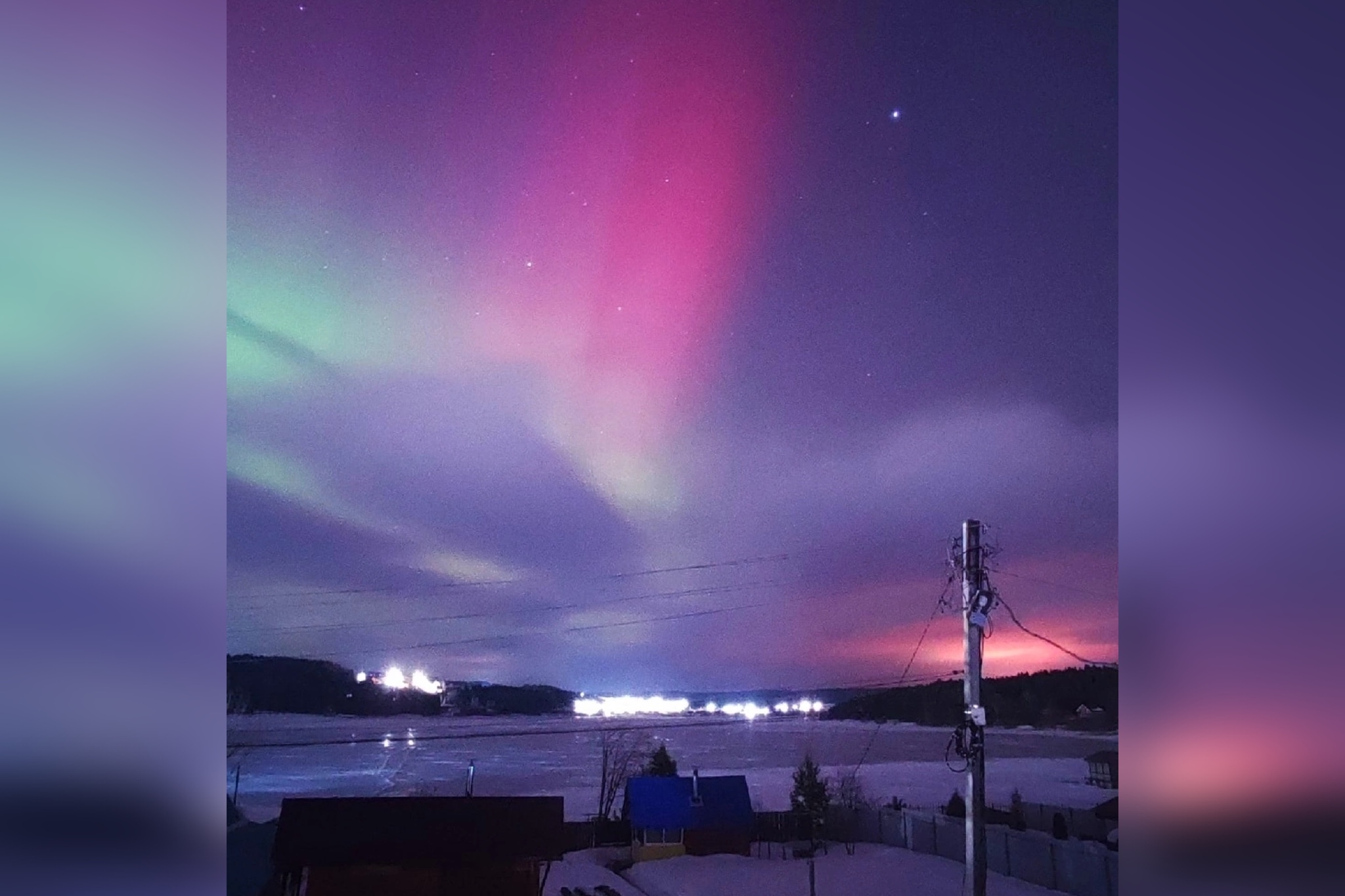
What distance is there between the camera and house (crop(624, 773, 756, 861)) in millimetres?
7613

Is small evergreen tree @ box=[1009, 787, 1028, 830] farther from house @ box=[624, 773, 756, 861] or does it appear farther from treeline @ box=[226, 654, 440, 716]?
treeline @ box=[226, 654, 440, 716]

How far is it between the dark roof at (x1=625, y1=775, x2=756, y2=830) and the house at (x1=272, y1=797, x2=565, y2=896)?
2.87 metres

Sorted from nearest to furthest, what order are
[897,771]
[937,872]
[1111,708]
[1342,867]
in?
[1342,867]
[1111,708]
[937,872]
[897,771]

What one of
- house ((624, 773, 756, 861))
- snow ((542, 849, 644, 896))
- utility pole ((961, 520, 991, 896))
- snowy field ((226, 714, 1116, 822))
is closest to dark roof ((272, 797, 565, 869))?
snowy field ((226, 714, 1116, 822))

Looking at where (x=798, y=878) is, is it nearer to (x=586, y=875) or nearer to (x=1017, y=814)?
(x=586, y=875)

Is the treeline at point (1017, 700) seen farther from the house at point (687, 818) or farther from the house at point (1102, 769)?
the house at point (1102, 769)

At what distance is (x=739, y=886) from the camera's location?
700 centimetres

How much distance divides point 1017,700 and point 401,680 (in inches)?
199

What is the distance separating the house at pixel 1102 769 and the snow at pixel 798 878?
212 cm

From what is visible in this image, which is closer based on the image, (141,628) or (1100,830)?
(141,628)

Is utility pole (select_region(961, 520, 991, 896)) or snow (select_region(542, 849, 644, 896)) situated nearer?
utility pole (select_region(961, 520, 991, 896))

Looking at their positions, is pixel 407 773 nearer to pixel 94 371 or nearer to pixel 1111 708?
pixel 1111 708

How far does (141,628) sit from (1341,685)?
1.69 m

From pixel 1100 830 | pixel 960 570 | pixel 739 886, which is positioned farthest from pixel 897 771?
pixel 960 570
